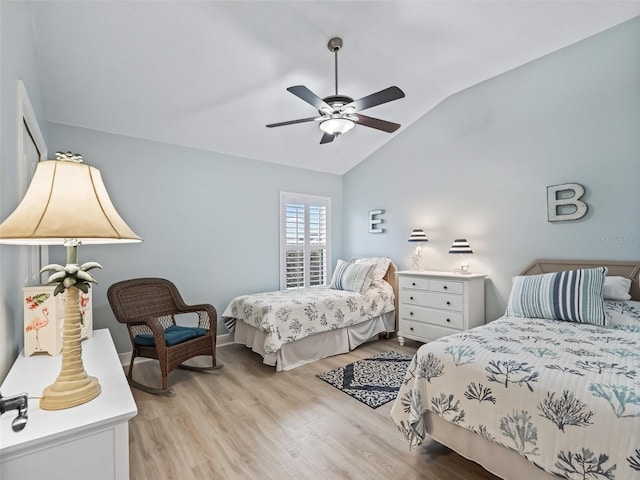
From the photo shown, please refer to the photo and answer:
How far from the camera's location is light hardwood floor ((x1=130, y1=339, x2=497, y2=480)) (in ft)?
5.95

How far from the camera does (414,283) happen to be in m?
3.82

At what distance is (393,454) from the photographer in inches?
76.7

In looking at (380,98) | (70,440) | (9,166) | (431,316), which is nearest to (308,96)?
(380,98)

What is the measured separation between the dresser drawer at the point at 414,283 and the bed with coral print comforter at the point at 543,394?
1488 millimetres

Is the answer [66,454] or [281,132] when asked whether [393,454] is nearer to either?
[66,454]

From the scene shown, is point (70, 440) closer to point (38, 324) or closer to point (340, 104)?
point (38, 324)

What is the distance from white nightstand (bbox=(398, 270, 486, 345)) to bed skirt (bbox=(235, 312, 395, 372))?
469 millimetres

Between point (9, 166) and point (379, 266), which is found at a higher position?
point (9, 166)

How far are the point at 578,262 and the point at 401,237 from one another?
201cm

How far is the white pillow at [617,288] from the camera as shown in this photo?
8.19 ft

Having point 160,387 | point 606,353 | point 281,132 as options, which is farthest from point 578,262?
point 160,387

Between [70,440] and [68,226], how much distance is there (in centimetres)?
66

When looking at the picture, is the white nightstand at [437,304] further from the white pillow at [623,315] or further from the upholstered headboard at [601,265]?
the white pillow at [623,315]

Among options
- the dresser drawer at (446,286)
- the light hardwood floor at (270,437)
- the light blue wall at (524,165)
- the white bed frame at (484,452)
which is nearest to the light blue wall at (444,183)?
the light blue wall at (524,165)
